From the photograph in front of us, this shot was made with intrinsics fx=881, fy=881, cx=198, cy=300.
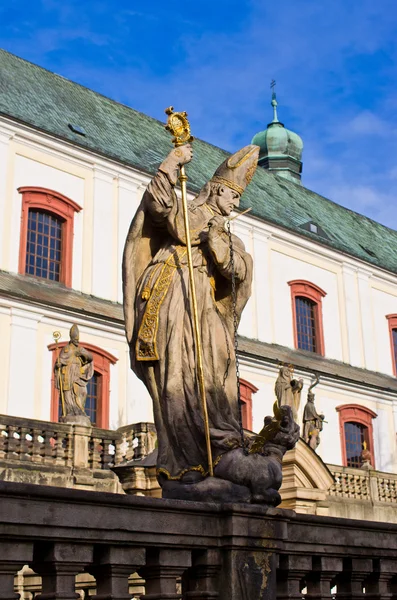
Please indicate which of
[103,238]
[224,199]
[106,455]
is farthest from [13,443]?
[224,199]

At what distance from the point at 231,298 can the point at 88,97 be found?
23917mm

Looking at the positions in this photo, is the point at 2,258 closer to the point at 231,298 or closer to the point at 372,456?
the point at 372,456

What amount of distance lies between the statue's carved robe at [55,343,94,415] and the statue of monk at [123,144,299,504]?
11857 mm

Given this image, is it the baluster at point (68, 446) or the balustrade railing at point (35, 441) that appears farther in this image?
the baluster at point (68, 446)

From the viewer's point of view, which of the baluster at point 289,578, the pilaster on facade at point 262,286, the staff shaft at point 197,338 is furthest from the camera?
the pilaster on facade at point 262,286

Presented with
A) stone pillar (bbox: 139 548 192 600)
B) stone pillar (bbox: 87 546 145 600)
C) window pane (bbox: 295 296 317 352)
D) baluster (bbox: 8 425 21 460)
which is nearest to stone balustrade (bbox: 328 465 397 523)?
window pane (bbox: 295 296 317 352)

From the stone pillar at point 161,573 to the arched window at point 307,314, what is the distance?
24.7m

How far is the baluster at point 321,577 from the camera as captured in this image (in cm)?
455

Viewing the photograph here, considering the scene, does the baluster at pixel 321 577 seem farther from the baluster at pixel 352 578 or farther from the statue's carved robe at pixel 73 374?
the statue's carved robe at pixel 73 374

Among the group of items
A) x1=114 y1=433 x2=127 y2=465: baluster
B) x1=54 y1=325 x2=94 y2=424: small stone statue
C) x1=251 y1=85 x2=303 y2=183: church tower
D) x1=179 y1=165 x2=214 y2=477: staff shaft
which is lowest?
x1=179 y1=165 x2=214 y2=477: staff shaft

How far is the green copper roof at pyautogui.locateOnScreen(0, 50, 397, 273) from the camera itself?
945 inches

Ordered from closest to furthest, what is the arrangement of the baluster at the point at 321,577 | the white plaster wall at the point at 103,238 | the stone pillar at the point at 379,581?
the baluster at the point at 321,577
the stone pillar at the point at 379,581
the white plaster wall at the point at 103,238

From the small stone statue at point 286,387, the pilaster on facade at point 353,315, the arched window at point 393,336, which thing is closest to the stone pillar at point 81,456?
the small stone statue at point 286,387

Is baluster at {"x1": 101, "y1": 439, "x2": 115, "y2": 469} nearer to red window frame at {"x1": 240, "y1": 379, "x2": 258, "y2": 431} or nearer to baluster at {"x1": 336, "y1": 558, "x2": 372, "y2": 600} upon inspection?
red window frame at {"x1": 240, "y1": 379, "x2": 258, "y2": 431}
